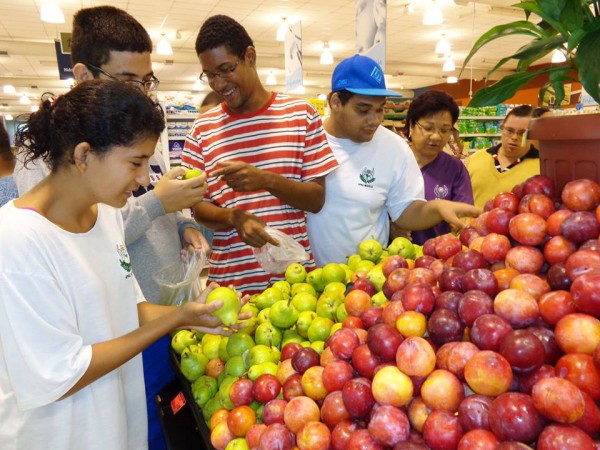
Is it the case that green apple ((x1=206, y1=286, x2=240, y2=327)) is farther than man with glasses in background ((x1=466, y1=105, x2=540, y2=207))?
No

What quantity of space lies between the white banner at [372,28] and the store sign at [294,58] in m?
1.84

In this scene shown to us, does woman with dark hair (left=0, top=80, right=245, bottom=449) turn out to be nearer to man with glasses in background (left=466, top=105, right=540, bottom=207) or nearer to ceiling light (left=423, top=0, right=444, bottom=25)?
man with glasses in background (left=466, top=105, right=540, bottom=207)

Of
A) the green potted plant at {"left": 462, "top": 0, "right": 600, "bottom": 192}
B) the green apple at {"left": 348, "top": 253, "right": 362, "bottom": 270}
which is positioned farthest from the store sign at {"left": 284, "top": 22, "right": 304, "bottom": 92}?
the green potted plant at {"left": 462, "top": 0, "right": 600, "bottom": 192}

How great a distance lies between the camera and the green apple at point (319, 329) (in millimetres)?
1455

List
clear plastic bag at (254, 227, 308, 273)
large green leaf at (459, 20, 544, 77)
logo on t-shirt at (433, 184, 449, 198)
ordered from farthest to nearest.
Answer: logo on t-shirt at (433, 184, 449, 198), clear plastic bag at (254, 227, 308, 273), large green leaf at (459, 20, 544, 77)

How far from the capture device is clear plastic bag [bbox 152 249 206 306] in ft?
6.21

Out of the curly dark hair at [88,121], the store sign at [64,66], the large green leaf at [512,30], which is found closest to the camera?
the curly dark hair at [88,121]

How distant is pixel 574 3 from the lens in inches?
44.9

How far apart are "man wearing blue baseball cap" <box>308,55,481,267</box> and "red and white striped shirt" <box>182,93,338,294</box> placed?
0.19 metres

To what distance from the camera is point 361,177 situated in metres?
2.42

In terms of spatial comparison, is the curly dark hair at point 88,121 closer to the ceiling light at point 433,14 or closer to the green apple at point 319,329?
the green apple at point 319,329

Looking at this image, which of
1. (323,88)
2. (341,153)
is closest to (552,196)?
(341,153)

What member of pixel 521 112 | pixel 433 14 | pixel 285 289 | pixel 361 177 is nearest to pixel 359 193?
pixel 361 177

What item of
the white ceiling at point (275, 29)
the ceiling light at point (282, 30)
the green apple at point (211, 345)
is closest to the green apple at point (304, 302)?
the green apple at point (211, 345)
